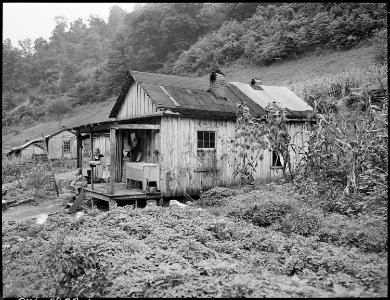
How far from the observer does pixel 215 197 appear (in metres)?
10.3

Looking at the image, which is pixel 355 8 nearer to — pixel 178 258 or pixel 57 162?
pixel 57 162

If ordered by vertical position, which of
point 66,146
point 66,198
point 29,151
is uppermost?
point 66,146

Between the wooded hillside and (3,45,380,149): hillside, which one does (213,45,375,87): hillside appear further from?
the wooded hillside

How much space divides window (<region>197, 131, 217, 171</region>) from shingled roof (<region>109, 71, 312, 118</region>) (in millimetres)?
806

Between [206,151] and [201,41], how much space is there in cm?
2261

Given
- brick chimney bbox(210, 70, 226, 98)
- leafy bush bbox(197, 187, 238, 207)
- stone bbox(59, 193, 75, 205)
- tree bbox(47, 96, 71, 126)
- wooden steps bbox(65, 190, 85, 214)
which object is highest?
tree bbox(47, 96, 71, 126)

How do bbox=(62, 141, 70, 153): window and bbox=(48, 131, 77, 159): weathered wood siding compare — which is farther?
bbox=(62, 141, 70, 153): window

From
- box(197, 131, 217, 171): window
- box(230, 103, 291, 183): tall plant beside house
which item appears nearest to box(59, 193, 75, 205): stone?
box(197, 131, 217, 171): window

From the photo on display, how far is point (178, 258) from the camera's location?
5148mm

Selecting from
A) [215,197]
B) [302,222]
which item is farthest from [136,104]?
[302,222]

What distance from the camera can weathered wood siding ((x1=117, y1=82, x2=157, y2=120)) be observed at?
11.8 meters

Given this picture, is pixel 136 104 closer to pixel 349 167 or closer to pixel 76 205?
pixel 76 205

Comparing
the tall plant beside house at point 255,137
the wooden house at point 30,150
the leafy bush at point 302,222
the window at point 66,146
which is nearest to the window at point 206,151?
the tall plant beside house at point 255,137

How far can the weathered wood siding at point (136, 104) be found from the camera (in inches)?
466
